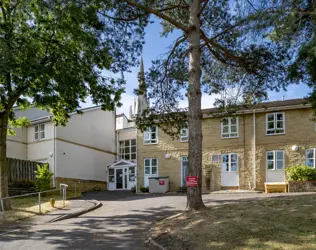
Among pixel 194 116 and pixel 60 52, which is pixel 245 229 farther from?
pixel 60 52

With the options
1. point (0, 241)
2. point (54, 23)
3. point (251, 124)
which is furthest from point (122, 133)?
point (0, 241)

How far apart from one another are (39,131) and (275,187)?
61.9ft

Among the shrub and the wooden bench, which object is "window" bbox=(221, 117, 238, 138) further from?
the shrub

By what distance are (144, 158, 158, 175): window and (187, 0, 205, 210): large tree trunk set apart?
16186 millimetres

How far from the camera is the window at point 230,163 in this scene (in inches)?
968

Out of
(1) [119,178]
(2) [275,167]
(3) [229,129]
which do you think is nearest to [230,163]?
(3) [229,129]

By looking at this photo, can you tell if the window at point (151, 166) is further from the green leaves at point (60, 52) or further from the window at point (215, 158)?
the green leaves at point (60, 52)

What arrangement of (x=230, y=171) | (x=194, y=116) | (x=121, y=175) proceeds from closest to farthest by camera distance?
(x=194, y=116), (x=230, y=171), (x=121, y=175)

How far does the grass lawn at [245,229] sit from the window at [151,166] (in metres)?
16.8

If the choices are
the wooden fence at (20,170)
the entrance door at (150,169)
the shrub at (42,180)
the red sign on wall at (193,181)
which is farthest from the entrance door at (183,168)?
the red sign on wall at (193,181)

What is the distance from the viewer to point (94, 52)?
1390 cm

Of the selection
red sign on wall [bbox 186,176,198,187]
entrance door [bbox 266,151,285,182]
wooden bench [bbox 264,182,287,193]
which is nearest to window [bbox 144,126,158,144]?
entrance door [bbox 266,151,285,182]

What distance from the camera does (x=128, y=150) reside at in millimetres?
34094

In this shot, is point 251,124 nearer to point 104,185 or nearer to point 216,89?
point 216,89
